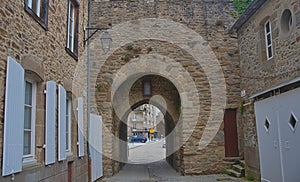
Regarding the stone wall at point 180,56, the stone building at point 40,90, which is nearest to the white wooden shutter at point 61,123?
the stone building at point 40,90

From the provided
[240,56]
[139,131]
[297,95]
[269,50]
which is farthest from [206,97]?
[139,131]

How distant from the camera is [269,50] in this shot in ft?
25.3

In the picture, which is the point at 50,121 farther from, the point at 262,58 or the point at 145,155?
the point at 145,155

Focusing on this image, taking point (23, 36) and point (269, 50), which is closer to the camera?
point (23, 36)

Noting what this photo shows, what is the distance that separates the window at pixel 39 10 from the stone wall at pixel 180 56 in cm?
477

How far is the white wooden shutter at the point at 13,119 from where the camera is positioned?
371cm

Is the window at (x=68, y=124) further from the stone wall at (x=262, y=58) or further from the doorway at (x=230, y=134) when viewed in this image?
the doorway at (x=230, y=134)

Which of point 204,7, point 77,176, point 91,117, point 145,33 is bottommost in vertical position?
point 77,176

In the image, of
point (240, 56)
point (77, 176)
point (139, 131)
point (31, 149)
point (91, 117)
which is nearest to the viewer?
point (31, 149)

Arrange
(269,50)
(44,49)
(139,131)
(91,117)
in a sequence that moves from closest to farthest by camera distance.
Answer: (44,49) → (269,50) → (91,117) → (139,131)

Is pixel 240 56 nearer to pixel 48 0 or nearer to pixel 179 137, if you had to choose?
pixel 179 137

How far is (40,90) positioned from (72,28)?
2731 millimetres

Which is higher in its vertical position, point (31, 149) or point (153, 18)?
point (153, 18)

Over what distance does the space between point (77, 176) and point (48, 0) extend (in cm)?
391
